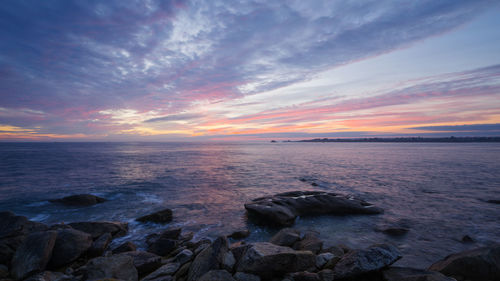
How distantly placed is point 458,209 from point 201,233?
1623 centimetres

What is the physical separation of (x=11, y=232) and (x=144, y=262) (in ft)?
22.7

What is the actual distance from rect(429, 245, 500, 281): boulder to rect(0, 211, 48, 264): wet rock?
14.7 metres

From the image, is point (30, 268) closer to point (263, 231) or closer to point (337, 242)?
point (263, 231)

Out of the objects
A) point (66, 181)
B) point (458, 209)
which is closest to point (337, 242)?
point (458, 209)

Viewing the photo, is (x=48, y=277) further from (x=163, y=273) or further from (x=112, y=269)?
(x=163, y=273)

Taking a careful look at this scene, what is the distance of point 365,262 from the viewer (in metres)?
6.05

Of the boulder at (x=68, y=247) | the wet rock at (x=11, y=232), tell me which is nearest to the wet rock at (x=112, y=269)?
the boulder at (x=68, y=247)

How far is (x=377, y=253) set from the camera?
6.30 metres

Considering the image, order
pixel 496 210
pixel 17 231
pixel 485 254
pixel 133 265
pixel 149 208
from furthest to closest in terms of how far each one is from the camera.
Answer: pixel 149 208 → pixel 496 210 → pixel 17 231 → pixel 133 265 → pixel 485 254

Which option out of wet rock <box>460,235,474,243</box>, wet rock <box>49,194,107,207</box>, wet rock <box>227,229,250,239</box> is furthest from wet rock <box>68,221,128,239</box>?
wet rock <box>460,235,474,243</box>

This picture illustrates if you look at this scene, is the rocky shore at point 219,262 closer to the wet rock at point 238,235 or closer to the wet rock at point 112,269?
the wet rock at point 112,269

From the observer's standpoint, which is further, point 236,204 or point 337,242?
point 236,204

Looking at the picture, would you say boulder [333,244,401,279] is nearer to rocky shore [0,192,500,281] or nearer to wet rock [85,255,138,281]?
rocky shore [0,192,500,281]

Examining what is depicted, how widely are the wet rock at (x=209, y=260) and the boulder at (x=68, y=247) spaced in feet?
16.6
